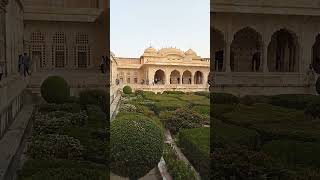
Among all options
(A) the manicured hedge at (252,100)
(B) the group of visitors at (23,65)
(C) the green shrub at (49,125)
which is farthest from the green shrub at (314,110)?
(B) the group of visitors at (23,65)

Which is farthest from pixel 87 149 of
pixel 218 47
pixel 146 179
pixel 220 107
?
pixel 218 47

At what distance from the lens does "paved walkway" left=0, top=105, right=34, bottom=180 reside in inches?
215

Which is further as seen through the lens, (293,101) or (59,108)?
(293,101)

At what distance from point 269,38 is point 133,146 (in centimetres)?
1619

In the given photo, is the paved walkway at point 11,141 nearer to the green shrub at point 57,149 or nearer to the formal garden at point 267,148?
the green shrub at point 57,149

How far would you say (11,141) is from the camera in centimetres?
738

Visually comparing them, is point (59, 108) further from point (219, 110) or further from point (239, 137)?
point (239, 137)

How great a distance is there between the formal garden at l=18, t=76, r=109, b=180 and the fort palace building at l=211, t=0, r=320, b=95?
7931mm

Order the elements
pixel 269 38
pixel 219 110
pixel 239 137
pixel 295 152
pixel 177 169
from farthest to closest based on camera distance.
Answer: pixel 269 38 → pixel 219 110 → pixel 239 137 → pixel 295 152 → pixel 177 169

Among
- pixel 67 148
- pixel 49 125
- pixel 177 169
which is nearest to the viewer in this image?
pixel 177 169

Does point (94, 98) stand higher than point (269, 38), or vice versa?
point (269, 38)

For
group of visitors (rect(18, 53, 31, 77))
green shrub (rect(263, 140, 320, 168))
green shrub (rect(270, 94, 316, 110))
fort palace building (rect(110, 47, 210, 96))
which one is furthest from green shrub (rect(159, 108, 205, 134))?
fort palace building (rect(110, 47, 210, 96))

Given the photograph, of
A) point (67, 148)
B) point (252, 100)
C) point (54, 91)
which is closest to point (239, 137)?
point (67, 148)

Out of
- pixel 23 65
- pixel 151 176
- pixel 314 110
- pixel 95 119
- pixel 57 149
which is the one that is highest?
pixel 23 65
